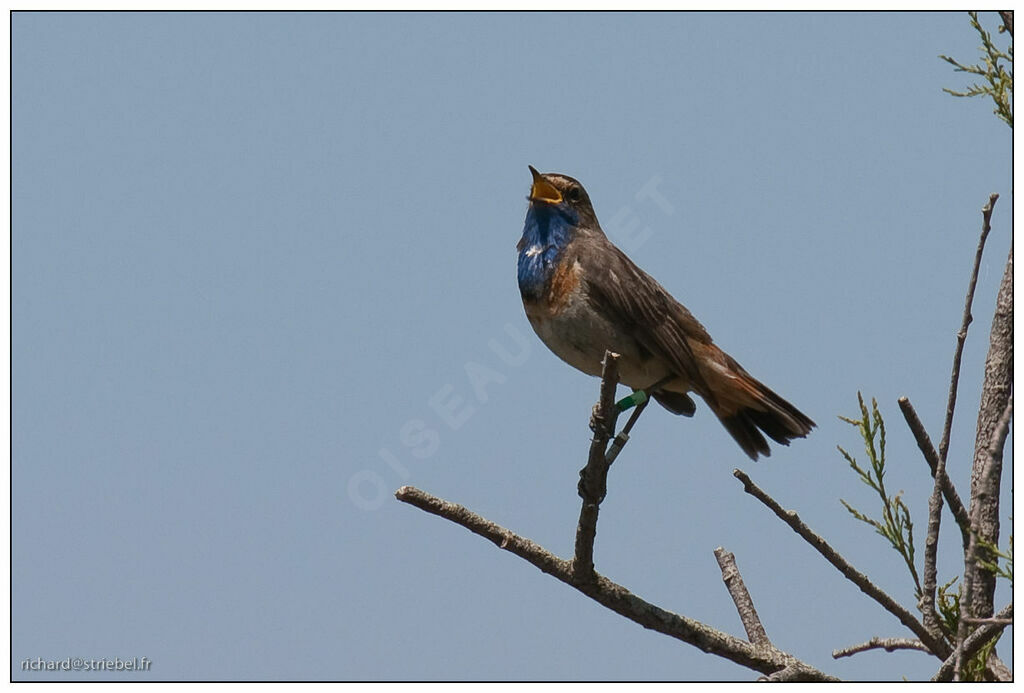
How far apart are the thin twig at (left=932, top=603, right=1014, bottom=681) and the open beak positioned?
12.8ft

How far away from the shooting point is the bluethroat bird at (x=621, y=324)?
6559 millimetres

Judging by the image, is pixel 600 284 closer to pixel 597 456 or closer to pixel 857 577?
pixel 597 456

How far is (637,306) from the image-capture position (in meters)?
6.64

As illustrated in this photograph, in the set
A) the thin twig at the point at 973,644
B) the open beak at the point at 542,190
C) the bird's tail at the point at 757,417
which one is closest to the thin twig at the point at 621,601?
the thin twig at the point at 973,644

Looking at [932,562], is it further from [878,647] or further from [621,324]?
[621,324]

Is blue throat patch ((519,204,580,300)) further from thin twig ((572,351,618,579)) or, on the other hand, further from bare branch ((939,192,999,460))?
bare branch ((939,192,999,460))

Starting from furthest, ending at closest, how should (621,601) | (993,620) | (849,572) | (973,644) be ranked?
(621,601), (849,572), (973,644), (993,620)

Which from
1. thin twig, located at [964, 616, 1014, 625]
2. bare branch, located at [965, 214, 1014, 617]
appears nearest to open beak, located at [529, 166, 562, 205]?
bare branch, located at [965, 214, 1014, 617]

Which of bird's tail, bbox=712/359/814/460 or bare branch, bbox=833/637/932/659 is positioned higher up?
bird's tail, bbox=712/359/814/460

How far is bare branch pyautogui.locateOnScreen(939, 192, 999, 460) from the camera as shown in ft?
13.6

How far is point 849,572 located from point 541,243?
10.2 ft

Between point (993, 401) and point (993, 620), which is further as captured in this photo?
point (993, 401)

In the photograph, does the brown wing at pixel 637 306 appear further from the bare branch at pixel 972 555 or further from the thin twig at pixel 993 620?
the thin twig at pixel 993 620

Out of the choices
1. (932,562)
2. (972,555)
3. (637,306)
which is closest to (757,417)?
(637,306)
